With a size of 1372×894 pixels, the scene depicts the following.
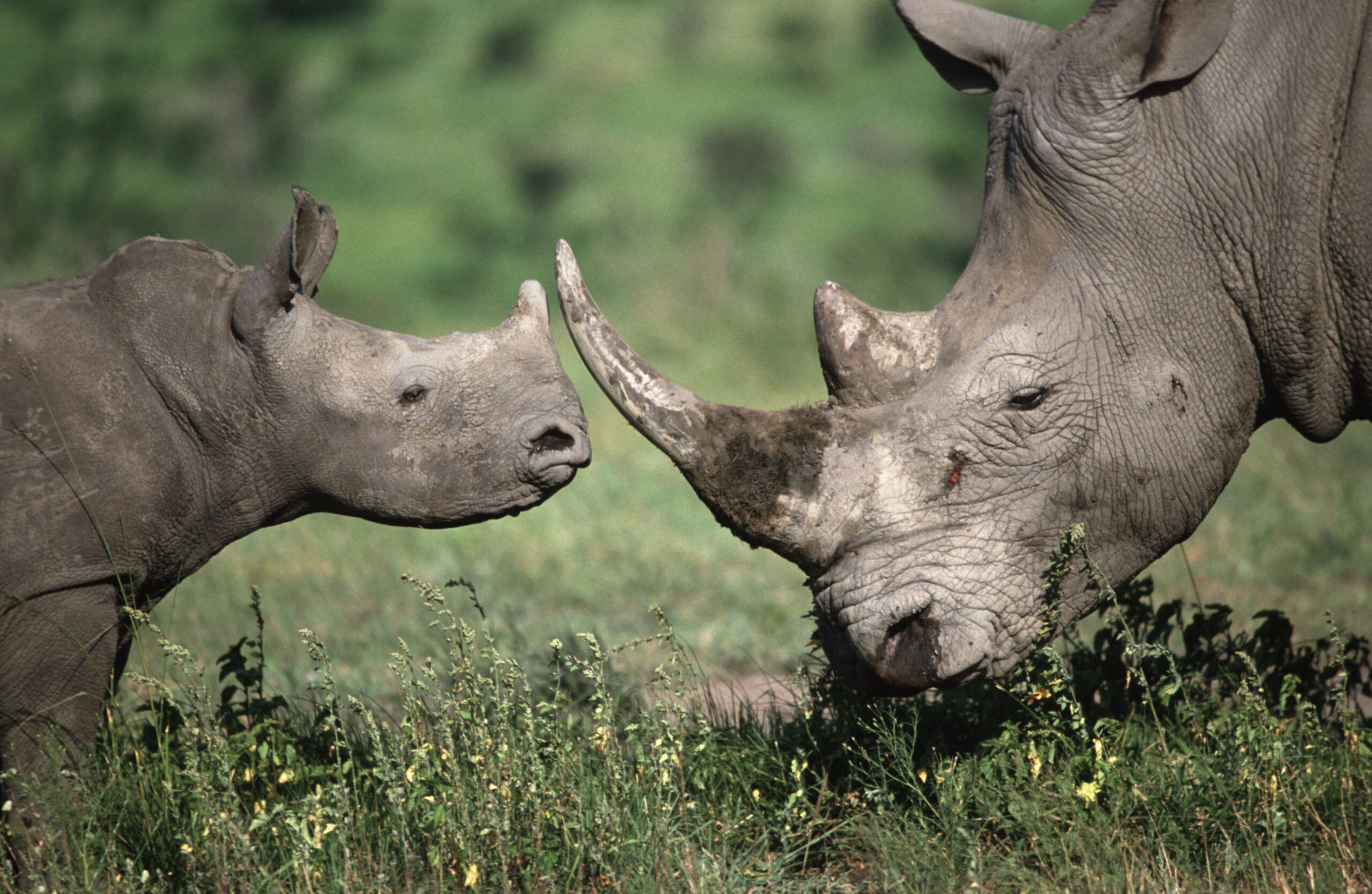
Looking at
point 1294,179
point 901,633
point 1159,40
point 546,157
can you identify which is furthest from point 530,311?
point 546,157

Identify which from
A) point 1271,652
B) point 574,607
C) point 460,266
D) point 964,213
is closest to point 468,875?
point 1271,652

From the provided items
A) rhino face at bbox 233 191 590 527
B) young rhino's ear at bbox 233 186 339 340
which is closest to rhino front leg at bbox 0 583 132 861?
rhino face at bbox 233 191 590 527

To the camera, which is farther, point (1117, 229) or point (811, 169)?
point (811, 169)

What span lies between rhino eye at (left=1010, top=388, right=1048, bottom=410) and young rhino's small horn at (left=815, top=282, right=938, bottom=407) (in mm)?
234

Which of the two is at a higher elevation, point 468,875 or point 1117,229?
point 1117,229

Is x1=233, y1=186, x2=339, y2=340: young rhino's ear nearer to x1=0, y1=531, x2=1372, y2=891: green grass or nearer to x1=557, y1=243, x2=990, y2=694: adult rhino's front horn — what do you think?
x1=557, y1=243, x2=990, y2=694: adult rhino's front horn

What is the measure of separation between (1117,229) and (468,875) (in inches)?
91.0

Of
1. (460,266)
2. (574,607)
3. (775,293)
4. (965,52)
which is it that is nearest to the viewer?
(965,52)

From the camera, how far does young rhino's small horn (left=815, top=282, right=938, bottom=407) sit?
12.2 ft

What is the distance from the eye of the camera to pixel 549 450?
3.72 meters

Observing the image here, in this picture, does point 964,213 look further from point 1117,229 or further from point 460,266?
point 1117,229

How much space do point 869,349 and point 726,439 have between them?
46 cm

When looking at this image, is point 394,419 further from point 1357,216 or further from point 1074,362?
point 1357,216

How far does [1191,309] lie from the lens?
367 cm
